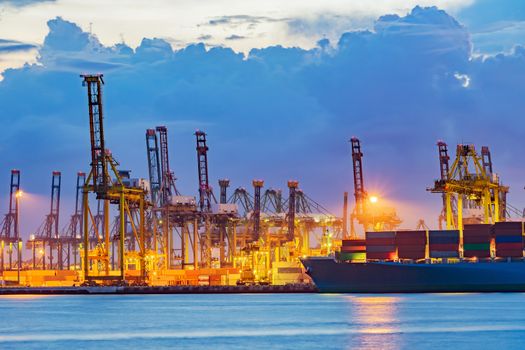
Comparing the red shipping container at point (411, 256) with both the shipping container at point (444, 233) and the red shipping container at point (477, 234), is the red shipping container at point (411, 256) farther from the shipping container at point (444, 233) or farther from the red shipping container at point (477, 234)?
the red shipping container at point (477, 234)

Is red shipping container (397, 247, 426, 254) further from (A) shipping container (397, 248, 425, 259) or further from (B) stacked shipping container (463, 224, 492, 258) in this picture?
(B) stacked shipping container (463, 224, 492, 258)

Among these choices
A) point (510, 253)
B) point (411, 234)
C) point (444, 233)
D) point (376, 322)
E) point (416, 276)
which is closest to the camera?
point (376, 322)

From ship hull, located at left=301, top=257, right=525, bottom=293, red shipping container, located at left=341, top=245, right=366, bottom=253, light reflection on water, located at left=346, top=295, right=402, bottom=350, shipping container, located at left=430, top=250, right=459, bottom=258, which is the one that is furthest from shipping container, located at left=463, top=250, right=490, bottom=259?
red shipping container, located at left=341, top=245, right=366, bottom=253

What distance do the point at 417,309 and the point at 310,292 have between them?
5022cm

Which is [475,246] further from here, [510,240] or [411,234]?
[411,234]

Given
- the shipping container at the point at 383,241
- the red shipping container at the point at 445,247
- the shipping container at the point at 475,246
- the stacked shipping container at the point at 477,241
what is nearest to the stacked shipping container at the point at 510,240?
the stacked shipping container at the point at 477,241

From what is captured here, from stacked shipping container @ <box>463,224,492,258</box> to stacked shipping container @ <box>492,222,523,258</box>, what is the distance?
1.33 metres

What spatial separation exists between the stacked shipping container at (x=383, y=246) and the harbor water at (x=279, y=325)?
25.3 feet

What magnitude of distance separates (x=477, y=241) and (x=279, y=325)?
4436 cm

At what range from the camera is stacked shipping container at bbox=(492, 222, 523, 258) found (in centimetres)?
12094

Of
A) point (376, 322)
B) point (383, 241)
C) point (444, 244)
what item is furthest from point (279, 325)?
point (444, 244)

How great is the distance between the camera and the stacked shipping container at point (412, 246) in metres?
123

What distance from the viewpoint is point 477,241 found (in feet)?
399

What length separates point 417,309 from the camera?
3853 inches
